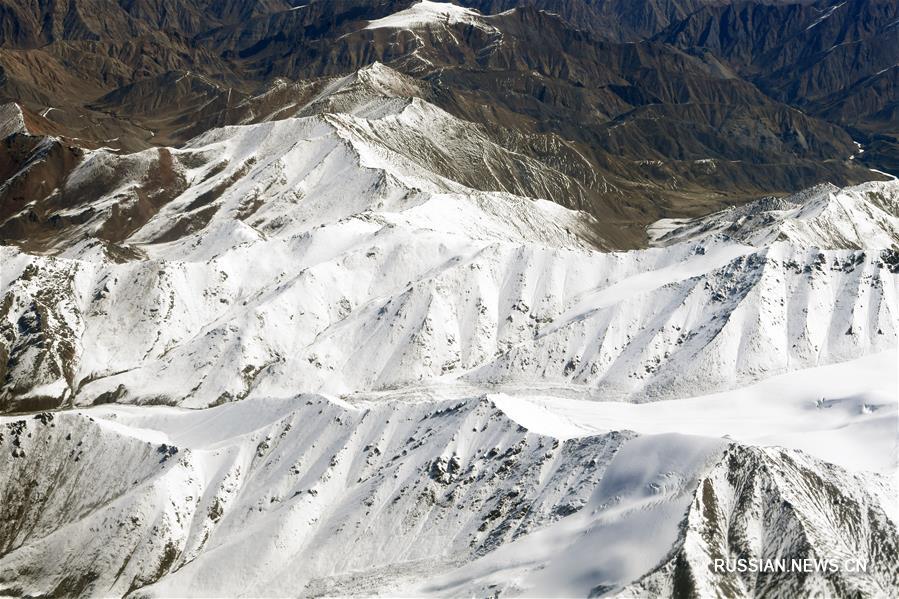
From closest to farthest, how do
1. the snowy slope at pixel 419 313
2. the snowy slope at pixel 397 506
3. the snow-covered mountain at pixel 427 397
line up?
the snowy slope at pixel 397 506 → the snow-covered mountain at pixel 427 397 → the snowy slope at pixel 419 313

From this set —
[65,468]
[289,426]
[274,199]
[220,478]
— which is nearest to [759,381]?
[289,426]

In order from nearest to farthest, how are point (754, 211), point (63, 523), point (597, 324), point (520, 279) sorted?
point (63, 523) → point (597, 324) → point (520, 279) → point (754, 211)

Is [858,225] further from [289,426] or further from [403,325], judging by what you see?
[289,426]

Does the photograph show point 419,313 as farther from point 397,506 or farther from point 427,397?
point 397,506

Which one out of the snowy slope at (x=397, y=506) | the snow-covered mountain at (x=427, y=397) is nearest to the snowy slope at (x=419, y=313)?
the snow-covered mountain at (x=427, y=397)

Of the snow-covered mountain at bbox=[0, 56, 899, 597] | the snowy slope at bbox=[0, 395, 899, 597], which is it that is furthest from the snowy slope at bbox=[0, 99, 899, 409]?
the snowy slope at bbox=[0, 395, 899, 597]

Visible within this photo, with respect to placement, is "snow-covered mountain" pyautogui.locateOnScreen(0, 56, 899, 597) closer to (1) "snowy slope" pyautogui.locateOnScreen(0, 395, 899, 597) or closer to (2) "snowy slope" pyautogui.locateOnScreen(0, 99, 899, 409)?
(1) "snowy slope" pyautogui.locateOnScreen(0, 395, 899, 597)

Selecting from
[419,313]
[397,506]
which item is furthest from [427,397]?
[397,506]

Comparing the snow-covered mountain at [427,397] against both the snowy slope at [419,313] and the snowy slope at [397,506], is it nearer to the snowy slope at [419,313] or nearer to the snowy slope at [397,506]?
the snowy slope at [397,506]
